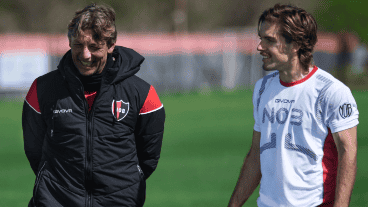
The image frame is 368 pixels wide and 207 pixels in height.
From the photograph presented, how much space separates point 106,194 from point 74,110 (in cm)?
58

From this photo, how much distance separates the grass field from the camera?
24.5ft

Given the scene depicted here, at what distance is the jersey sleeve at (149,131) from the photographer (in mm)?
3383

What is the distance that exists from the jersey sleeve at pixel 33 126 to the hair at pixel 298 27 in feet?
5.34

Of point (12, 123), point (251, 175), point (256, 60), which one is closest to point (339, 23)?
point (256, 60)

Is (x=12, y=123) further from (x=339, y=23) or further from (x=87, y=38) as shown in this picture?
(x=339, y=23)

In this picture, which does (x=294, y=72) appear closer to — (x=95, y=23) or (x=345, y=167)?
(x=345, y=167)

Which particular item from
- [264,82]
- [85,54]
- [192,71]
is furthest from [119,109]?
[192,71]

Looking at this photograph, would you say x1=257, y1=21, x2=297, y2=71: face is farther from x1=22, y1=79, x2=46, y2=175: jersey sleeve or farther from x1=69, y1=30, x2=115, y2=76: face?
x1=22, y1=79, x2=46, y2=175: jersey sleeve

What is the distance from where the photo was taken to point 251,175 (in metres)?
3.32

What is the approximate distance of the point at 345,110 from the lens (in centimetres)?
275

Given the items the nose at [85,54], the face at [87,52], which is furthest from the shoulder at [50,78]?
the nose at [85,54]

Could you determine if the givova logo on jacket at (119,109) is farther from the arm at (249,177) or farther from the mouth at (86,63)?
the arm at (249,177)

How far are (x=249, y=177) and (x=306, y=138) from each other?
0.62 meters

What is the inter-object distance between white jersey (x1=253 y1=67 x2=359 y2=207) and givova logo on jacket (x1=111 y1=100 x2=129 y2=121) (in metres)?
0.95
